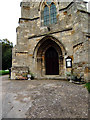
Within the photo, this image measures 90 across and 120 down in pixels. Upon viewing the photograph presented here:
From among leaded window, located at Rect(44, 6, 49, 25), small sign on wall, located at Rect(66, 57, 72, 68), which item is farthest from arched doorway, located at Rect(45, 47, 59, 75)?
leaded window, located at Rect(44, 6, 49, 25)

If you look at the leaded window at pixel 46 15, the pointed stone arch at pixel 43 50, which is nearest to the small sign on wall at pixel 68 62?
the pointed stone arch at pixel 43 50

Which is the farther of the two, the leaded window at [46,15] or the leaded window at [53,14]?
the leaded window at [46,15]

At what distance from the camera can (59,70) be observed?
28.3ft

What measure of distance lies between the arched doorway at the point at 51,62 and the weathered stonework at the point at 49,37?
13.7 inches

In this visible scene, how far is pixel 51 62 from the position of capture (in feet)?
30.9

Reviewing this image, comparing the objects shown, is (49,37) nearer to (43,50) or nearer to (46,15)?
(43,50)

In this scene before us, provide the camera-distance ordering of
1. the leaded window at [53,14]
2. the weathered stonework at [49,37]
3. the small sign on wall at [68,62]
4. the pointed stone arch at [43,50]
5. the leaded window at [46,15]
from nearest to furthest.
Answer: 1. the weathered stonework at [49,37]
2. the small sign on wall at [68,62]
3. the pointed stone arch at [43,50]
4. the leaded window at [53,14]
5. the leaded window at [46,15]

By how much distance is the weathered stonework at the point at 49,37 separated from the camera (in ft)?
22.5

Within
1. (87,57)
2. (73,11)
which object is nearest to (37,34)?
(73,11)

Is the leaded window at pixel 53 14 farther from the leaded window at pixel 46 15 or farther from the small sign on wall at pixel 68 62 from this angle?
the small sign on wall at pixel 68 62

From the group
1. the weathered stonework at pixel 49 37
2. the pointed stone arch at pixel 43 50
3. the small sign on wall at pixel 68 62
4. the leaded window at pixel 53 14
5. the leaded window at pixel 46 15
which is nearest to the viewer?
the weathered stonework at pixel 49 37

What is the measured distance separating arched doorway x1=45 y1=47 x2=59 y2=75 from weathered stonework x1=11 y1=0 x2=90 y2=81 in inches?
13.7

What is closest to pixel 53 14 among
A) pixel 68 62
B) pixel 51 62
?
pixel 51 62

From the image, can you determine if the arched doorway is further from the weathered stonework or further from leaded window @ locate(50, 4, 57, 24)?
leaded window @ locate(50, 4, 57, 24)
